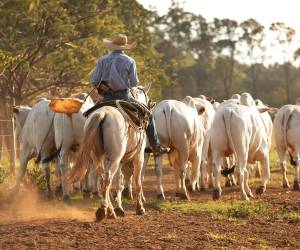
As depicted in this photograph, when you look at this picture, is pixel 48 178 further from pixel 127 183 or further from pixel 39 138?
pixel 127 183

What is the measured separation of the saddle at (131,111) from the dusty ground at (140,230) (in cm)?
135

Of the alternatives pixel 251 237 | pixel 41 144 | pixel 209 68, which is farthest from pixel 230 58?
pixel 251 237

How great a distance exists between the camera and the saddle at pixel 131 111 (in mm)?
9250

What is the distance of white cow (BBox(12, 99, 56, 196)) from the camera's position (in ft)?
41.4

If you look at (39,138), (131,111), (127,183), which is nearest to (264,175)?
(127,183)

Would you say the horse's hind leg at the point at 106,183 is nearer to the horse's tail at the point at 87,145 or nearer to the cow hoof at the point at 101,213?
the cow hoof at the point at 101,213

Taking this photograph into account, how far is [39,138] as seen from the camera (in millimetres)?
12602

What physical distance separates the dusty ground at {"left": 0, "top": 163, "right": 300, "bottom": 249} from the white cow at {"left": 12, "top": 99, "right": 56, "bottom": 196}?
5.34ft

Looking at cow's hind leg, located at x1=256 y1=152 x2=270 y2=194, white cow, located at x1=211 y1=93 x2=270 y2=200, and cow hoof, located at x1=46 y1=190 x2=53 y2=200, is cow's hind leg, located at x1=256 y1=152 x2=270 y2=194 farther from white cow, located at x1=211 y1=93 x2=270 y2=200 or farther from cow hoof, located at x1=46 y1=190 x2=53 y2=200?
cow hoof, located at x1=46 y1=190 x2=53 y2=200

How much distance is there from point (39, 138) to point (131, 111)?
12.1 ft

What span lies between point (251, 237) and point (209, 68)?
54660mm

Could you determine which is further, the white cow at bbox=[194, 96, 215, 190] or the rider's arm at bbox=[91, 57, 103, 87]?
the white cow at bbox=[194, 96, 215, 190]

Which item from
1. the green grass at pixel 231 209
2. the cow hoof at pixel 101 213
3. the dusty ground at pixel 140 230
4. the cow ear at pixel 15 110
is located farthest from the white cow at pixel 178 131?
the cow hoof at pixel 101 213

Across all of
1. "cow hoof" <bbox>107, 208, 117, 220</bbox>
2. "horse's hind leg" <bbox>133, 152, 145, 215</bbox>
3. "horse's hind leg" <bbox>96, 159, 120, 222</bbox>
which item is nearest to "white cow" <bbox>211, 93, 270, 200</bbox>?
"horse's hind leg" <bbox>133, 152, 145, 215</bbox>
